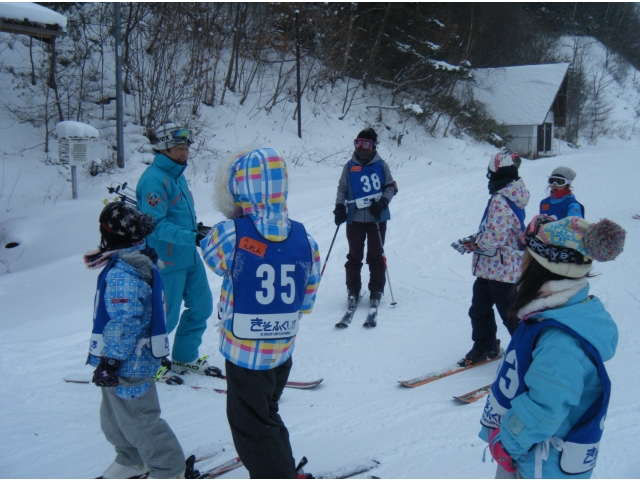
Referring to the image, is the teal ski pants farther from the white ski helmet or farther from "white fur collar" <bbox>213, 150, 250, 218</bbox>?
"white fur collar" <bbox>213, 150, 250, 218</bbox>

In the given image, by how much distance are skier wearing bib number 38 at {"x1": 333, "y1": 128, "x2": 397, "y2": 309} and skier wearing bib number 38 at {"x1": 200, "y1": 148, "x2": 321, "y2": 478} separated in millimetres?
3052

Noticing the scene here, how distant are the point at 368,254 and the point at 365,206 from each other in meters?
0.54

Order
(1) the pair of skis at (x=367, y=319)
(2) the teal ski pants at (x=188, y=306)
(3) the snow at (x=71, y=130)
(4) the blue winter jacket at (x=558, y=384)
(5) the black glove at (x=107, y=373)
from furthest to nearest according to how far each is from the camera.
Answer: (3) the snow at (x=71, y=130)
(1) the pair of skis at (x=367, y=319)
(2) the teal ski pants at (x=188, y=306)
(5) the black glove at (x=107, y=373)
(4) the blue winter jacket at (x=558, y=384)

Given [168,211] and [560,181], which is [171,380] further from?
[560,181]

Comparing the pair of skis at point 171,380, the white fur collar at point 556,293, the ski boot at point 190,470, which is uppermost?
the white fur collar at point 556,293

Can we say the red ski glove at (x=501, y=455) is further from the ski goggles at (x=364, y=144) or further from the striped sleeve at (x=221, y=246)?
the ski goggles at (x=364, y=144)

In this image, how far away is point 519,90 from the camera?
3050cm

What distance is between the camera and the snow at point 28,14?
620cm

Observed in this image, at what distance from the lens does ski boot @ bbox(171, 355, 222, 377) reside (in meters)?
4.16

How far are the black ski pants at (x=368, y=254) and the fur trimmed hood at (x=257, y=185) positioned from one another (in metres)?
3.19

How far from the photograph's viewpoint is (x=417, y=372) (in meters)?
4.32

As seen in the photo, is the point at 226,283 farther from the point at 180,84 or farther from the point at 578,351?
the point at 180,84

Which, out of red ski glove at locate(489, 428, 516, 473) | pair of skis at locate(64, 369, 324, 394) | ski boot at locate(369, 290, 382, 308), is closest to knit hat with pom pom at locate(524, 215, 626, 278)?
red ski glove at locate(489, 428, 516, 473)

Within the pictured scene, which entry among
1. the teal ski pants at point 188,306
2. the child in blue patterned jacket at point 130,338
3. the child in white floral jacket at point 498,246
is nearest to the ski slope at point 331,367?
the teal ski pants at point 188,306
